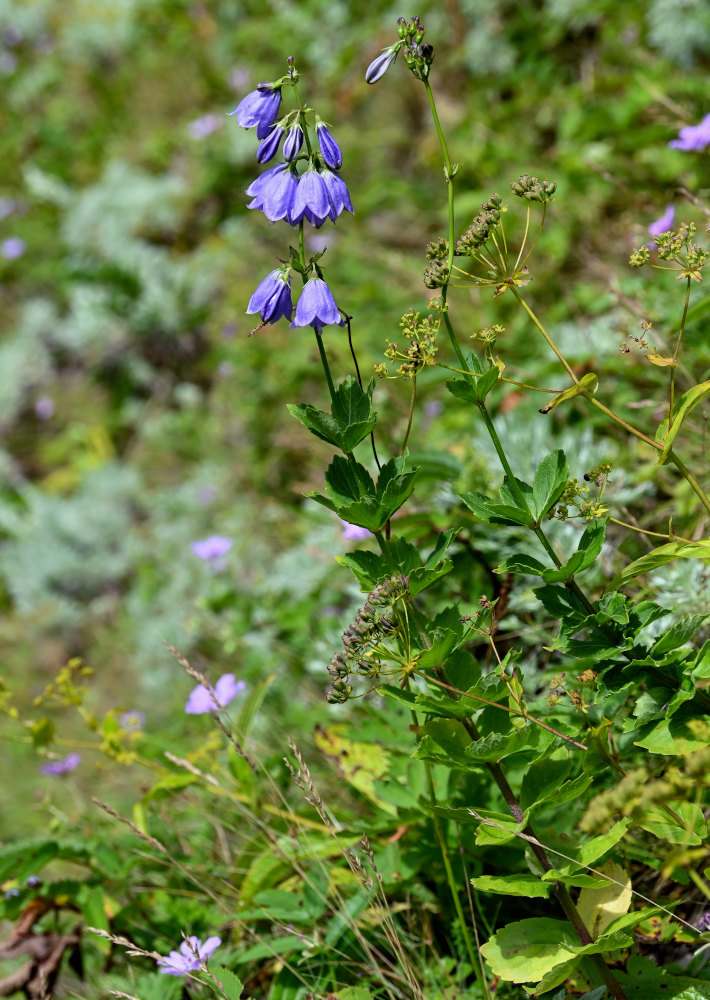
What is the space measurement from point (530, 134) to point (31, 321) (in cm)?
406

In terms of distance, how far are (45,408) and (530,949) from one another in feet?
19.2

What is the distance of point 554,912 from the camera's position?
1.70 meters

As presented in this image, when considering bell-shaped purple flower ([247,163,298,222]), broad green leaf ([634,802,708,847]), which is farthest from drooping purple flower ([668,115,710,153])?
broad green leaf ([634,802,708,847])

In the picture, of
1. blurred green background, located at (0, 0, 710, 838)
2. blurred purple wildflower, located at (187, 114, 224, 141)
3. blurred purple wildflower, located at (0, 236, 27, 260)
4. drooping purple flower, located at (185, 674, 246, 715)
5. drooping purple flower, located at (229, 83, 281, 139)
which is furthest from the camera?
blurred purple wildflower, located at (0, 236, 27, 260)

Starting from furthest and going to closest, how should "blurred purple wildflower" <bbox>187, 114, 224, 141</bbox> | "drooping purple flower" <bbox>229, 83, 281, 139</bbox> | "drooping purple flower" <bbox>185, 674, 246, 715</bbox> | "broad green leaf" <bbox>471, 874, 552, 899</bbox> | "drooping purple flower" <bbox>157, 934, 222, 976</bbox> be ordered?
"blurred purple wildflower" <bbox>187, 114, 224, 141</bbox> → "drooping purple flower" <bbox>185, 674, 246, 715</bbox> → "drooping purple flower" <bbox>157, 934, 222, 976</bbox> → "drooping purple flower" <bbox>229, 83, 281, 139</bbox> → "broad green leaf" <bbox>471, 874, 552, 899</bbox>

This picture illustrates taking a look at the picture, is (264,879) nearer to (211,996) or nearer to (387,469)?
(211,996)

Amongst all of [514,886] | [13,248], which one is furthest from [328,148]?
[13,248]

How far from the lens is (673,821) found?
1.34 m

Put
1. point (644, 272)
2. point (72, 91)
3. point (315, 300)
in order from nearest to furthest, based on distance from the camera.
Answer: point (315, 300), point (644, 272), point (72, 91)

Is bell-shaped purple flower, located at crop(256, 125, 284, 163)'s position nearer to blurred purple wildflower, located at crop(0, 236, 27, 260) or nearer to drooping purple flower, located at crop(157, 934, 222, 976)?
drooping purple flower, located at crop(157, 934, 222, 976)

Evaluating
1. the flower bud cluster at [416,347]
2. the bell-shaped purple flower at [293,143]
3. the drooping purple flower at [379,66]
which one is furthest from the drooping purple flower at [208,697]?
the drooping purple flower at [379,66]

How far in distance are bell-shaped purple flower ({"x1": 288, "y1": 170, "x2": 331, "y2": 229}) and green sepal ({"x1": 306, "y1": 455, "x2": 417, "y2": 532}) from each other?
39cm

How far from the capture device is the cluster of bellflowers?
1328 mm

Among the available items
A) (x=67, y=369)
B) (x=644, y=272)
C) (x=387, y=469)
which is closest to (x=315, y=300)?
(x=387, y=469)
